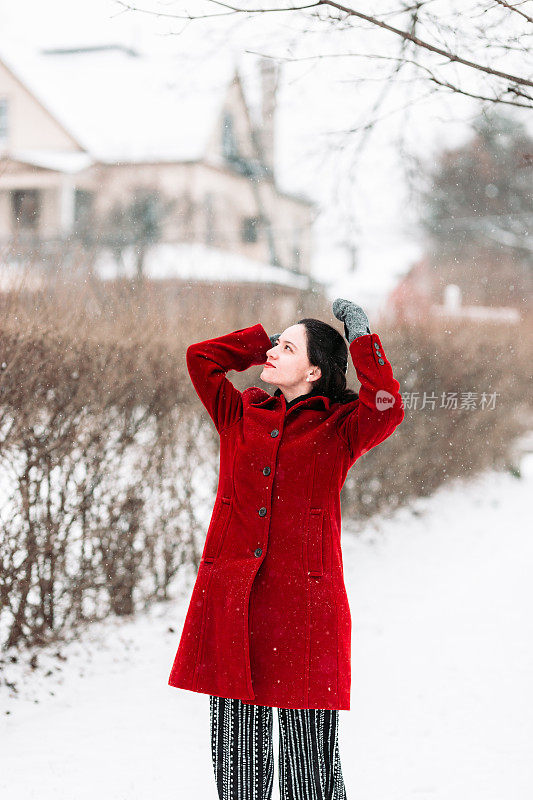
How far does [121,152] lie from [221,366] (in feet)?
66.7

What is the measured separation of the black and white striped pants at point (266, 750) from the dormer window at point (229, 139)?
19.5 metres

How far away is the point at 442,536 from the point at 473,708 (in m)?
4.27

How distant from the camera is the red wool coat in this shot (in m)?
2.55

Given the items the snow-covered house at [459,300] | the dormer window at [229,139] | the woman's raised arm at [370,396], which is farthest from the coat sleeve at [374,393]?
the dormer window at [229,139]

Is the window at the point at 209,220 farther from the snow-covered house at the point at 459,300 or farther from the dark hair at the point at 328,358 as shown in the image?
the dark hair at the point at 328,358

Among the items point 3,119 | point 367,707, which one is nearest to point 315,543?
point 367,707

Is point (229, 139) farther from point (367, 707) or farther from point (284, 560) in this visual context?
point (284, 560)

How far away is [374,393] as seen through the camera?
99.8 inches

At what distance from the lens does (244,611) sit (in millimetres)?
2549

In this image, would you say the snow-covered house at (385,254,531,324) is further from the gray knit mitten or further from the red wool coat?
the red wool coat

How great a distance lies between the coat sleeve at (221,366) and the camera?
110 inches

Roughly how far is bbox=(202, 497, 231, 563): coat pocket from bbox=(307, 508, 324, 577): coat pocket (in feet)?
0.82

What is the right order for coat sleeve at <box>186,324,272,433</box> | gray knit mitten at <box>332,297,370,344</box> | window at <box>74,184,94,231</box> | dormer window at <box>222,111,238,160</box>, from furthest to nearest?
dormer window at <box>222,111,238,160</box>, window at <box>74,184,94,231</box>, coat sleeve at <box>186,324,272,433</box>, gray knit mitten at <box>332,297,370,344</box>

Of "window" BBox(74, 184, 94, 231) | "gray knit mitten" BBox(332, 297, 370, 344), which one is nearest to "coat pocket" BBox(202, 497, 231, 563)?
"gray knit mitten" BBox(332, 297, 370, 344)
